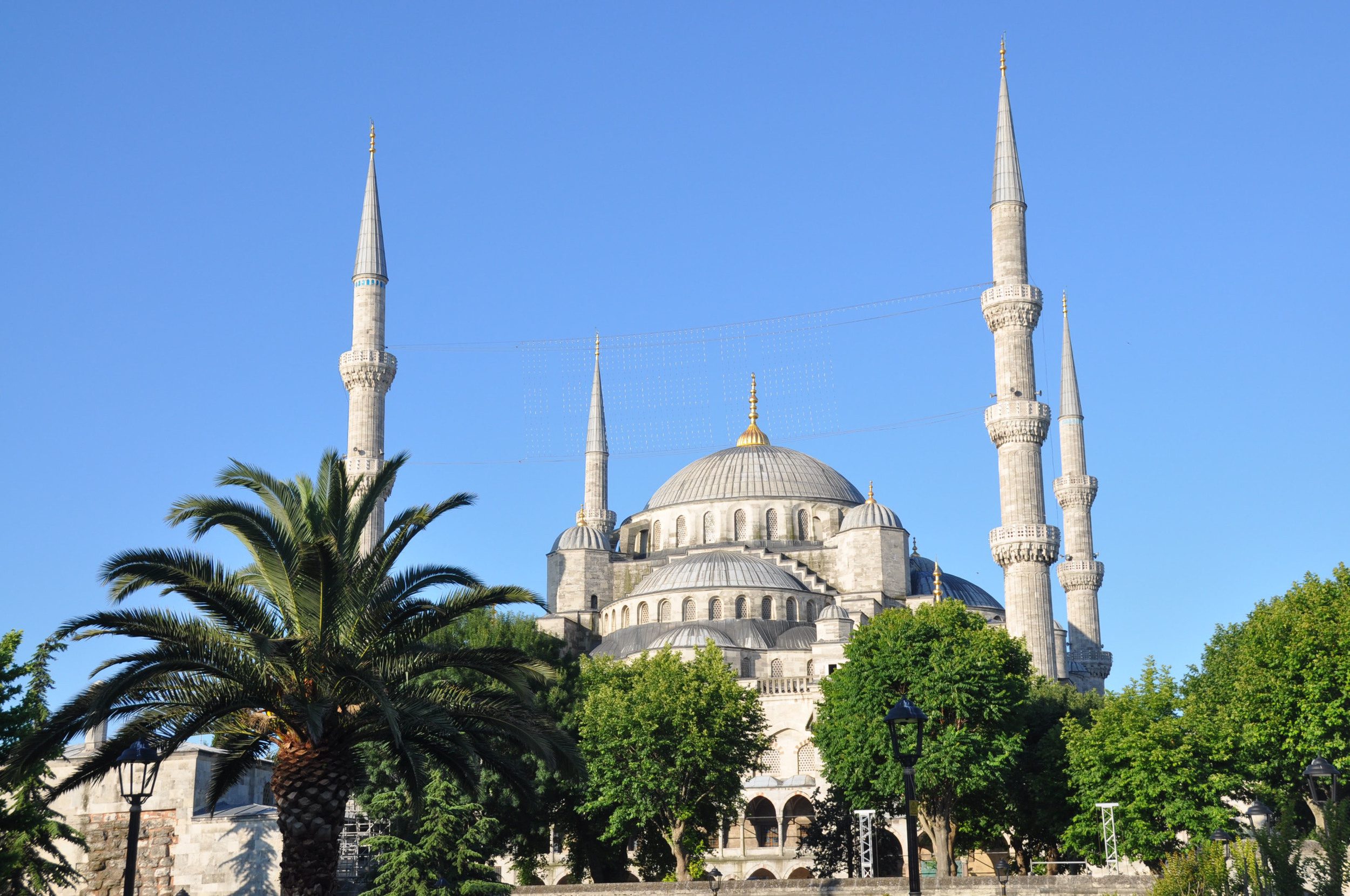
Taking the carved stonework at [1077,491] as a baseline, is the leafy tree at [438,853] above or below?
below

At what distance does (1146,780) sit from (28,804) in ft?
63.8

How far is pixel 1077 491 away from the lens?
5341 centimetres

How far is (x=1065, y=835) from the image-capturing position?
31.6 m

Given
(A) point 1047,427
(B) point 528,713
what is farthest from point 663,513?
(B) point 528,713

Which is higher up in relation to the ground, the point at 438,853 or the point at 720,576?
the point at 720,576

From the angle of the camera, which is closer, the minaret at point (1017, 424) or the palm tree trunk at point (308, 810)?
the palm tree trunk at point (308, 810)

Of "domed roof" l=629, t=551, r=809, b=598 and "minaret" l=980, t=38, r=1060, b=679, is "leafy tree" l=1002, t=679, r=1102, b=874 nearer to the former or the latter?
"minaret" l=980, t=38, r=1060, b=679

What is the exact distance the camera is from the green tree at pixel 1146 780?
29.3m

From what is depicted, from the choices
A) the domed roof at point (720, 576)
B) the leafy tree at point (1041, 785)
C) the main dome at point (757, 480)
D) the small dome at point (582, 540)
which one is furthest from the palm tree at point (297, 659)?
the main dome at point (757, 480)

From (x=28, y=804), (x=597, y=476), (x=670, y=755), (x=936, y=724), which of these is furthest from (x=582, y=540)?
(x=28, y=804)

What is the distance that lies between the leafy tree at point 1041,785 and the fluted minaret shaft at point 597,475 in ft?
90.1

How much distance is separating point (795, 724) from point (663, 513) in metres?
17.6

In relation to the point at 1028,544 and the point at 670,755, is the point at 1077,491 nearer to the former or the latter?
the point at 1028,544

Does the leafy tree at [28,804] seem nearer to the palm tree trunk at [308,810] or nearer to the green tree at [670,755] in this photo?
the palm tree trunk at [308,810]
